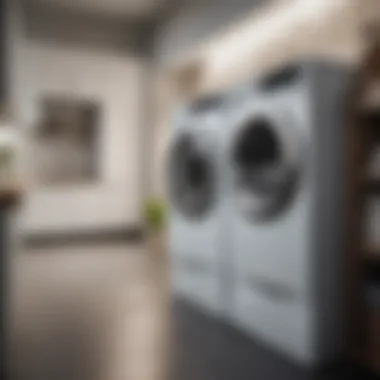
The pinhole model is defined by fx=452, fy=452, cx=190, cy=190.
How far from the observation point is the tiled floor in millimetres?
1499

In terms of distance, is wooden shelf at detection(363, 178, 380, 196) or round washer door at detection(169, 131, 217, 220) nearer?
wooden shelf at detection(363, 178, 380, 196)

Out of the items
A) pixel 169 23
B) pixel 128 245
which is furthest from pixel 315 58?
pixel 128 245

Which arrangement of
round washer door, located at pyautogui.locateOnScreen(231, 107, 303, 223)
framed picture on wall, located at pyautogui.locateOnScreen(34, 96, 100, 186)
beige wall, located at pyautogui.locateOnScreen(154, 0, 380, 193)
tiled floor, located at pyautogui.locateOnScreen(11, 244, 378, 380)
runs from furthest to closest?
1. framed picture on wall, located at pyautogui.locateOnScreen(34, 96, 100, 186)
2. beige wall, located at pyautogui.locateOnScreen(154, 0, 380, 193)
3. round washer door, located at pyautogui.locateOnScreen(231, 107, 303, 223)
4. tiled floor, located at pyautogui.locateOnScreen(11, 244, 378, 380)

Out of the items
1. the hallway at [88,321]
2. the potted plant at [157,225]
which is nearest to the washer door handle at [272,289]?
→ the hallway at [88,321]

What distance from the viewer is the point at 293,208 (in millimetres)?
1602

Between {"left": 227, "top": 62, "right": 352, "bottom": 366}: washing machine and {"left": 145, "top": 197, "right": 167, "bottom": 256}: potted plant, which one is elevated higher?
{"left": 227, "top": 62, "right": 352, "bottom": 366}: washing machine

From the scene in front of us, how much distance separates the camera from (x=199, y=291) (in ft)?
7.42

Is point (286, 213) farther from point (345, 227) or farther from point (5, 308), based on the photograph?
point (5, 308)

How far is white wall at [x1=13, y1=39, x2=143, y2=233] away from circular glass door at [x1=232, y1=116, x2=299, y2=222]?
10.3 ft

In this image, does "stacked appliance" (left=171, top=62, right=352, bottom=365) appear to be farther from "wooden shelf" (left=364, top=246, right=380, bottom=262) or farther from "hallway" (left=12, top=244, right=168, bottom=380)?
"hallway" (left=12, top=244, right=168, bottom=380)

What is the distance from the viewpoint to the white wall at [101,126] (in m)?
4.53

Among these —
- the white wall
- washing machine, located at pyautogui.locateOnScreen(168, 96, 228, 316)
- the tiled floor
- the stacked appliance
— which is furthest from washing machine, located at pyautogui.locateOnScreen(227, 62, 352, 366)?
the white wall

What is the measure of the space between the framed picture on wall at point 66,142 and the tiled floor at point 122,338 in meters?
1.97

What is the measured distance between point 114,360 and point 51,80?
12.0ft
